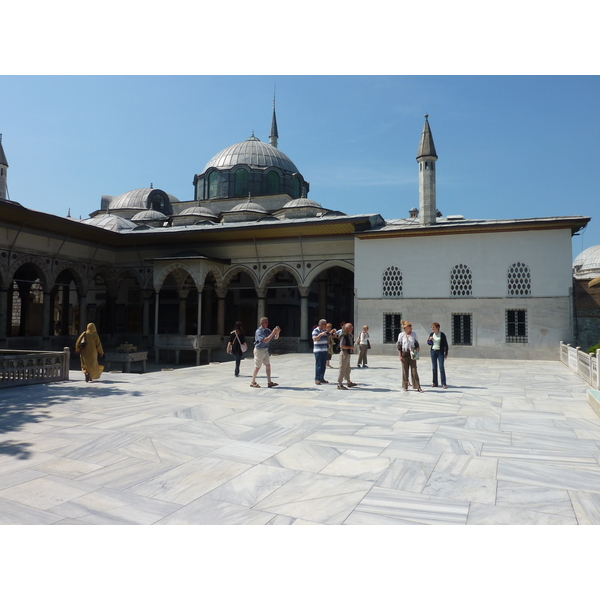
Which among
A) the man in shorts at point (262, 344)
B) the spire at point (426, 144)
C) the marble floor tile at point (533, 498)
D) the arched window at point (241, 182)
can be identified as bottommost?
the marble floor tile at point (533, 498)

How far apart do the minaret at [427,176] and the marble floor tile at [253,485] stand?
17.0 metres

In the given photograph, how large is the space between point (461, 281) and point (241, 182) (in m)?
16.6

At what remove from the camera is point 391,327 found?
18.8 meters

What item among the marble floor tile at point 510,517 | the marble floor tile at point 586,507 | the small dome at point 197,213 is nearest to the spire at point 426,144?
the small dome at point 197,213

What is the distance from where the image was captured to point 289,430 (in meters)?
5.77

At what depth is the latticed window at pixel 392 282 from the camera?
1878 centimetres

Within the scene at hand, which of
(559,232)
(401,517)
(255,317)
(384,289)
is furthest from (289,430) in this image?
(255,317)

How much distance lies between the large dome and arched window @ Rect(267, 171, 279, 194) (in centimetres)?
71

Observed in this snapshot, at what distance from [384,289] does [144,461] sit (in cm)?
1546

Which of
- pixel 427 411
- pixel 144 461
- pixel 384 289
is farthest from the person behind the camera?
pixel 384 289

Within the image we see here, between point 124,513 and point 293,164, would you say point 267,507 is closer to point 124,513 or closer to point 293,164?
point 124,513

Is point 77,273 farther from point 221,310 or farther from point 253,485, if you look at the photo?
point 253,485

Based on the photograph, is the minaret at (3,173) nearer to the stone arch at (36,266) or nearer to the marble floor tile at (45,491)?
the stone arch at (36,266)

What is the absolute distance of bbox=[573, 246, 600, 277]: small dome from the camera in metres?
40.3
